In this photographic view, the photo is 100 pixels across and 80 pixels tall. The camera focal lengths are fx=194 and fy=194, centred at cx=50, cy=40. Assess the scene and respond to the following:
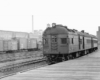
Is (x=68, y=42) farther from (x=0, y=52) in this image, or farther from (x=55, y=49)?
(x=0, y=52)

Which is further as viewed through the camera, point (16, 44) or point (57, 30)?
point (16, 44)

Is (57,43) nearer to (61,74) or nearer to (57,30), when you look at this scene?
(57,30)

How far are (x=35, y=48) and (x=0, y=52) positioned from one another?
13.6 m

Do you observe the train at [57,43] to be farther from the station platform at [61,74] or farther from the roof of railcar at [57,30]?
the station platform at [61,74]

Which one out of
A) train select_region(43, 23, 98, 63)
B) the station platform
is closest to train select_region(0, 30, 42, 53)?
train select_region(43, 23, 98, 63)

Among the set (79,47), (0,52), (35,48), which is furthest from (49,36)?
(35,48)

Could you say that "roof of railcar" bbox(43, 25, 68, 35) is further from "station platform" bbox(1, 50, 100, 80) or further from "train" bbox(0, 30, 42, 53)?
"train" bbox(0, 30, 42, 53)

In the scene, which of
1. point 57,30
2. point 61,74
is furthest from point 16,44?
point 61,74

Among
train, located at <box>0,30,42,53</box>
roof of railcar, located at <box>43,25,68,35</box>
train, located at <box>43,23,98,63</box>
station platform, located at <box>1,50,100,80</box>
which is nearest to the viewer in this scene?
station platform, located at <box>1,50,100,80</box>

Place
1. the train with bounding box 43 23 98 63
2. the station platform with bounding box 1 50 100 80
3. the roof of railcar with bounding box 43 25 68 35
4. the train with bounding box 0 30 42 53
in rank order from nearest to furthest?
the station platform with bounding box 1 50 100 80, the train with bounding box 43 23 98 63, the roof of railcar with bounding box 43 25 68 35, the train with bounding box 0 30 42 53

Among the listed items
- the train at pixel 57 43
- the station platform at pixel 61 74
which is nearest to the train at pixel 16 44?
the train at pixel 57 43

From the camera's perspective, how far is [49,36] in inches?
716

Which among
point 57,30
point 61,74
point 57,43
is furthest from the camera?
point 57,30

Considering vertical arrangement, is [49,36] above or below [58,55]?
above
